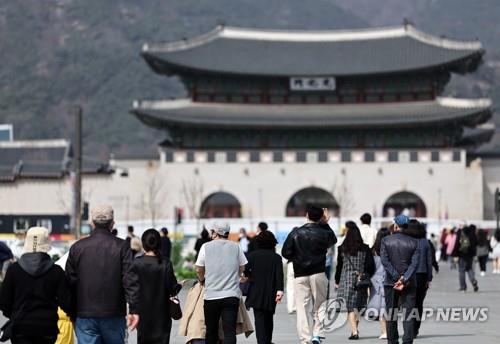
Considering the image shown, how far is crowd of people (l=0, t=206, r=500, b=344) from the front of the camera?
1084 centimetres

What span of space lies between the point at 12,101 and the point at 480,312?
126 metres

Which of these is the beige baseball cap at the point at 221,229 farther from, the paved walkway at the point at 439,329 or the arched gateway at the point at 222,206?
the arched gateway at the point at 222,206

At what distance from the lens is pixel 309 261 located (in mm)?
14820

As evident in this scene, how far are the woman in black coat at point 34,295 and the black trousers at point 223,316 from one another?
251 centimetres

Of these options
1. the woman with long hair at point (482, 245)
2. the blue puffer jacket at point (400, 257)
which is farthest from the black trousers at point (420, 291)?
the woman with long hair at point (482, 245)

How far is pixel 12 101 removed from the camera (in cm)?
14300

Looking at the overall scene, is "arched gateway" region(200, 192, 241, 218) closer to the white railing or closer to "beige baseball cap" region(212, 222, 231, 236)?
the white railing

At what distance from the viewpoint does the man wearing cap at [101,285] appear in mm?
11062

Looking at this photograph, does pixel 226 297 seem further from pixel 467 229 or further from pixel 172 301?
pixel 467 229

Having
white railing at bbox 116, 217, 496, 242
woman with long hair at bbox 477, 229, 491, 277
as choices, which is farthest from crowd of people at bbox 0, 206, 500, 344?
white railing at bbox 116, 217, 496, 242

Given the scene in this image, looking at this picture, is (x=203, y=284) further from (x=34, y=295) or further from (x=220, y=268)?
(x=34, y=295)

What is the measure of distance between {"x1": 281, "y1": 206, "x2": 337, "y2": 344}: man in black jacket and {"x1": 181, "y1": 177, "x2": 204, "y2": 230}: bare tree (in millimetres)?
43402

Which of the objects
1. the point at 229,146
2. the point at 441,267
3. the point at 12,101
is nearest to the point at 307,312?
the point at 441,267

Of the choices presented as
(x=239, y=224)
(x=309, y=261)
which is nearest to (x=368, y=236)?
(x=309, y=261)
